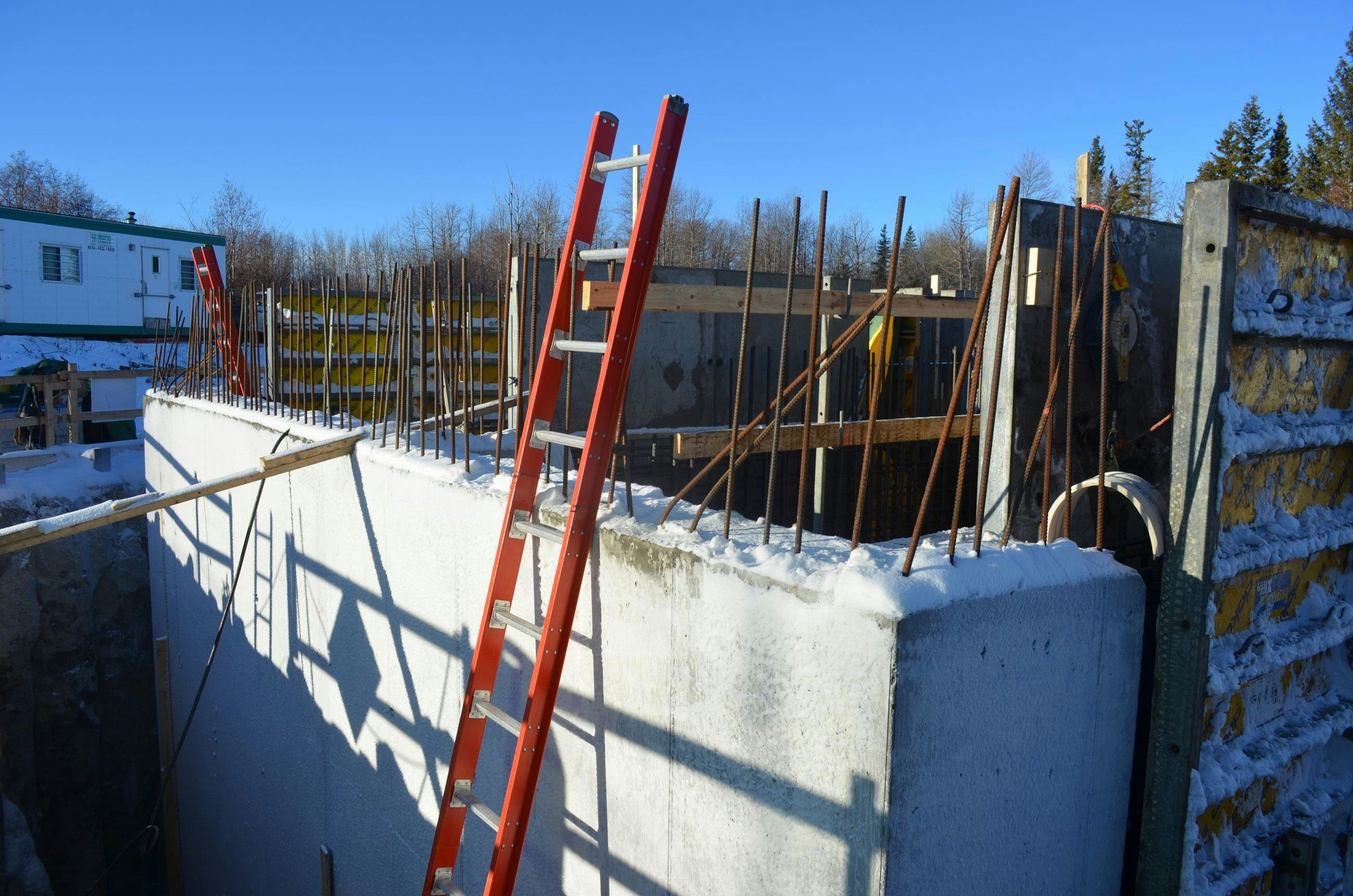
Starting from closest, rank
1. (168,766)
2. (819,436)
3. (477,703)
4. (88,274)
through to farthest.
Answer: (477,703) → (819,436) → (168,766) → (88,274)

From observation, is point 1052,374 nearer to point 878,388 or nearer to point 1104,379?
point 1104,379

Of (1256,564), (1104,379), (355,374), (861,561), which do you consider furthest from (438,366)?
(355,374)

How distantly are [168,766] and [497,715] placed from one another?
7950mm

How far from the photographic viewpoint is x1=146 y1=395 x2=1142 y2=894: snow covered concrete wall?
8.45 feet

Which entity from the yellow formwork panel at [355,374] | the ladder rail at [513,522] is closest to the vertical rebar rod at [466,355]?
the ladder rail at [513,522]

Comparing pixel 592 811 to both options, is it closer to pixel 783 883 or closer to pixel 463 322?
pixel 783 883

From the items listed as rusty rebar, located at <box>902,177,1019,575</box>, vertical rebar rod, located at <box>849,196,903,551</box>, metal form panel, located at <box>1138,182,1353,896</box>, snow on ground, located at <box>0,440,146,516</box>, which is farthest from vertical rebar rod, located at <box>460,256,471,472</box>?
snow on ground, located at <box>0,440,146,516</box>

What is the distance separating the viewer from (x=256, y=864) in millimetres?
7473

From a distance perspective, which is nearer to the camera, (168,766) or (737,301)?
(737,301)

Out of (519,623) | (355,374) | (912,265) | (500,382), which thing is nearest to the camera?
(519,623)

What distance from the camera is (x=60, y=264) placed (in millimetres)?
27562

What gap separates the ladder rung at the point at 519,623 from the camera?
137 inches

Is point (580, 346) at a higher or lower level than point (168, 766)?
higher

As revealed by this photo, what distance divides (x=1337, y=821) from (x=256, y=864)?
7.64 m
